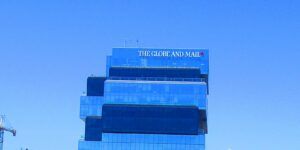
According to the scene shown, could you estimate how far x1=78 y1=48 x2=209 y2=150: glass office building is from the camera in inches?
7008

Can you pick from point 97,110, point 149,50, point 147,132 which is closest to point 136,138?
point 147,132

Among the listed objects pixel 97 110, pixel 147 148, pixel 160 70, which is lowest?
pixel 147 148

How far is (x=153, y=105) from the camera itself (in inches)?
7077

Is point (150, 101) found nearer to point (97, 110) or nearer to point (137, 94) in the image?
point (137, 94)

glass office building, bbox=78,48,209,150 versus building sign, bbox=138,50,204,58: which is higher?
building sign, bbox=138,50,204,58

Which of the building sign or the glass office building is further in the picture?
the building sign

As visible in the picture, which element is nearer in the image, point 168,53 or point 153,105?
point 153,105

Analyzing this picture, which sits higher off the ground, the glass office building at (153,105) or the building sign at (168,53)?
the building sign at (168,53)

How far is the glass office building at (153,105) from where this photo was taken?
178000 mm

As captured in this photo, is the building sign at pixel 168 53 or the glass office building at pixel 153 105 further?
the building sign at pixel 168 53

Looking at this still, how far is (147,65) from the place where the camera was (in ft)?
613

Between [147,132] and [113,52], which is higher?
[113,52]

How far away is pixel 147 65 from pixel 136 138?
2658 centimetres

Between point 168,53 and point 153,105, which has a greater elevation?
point 168,53
